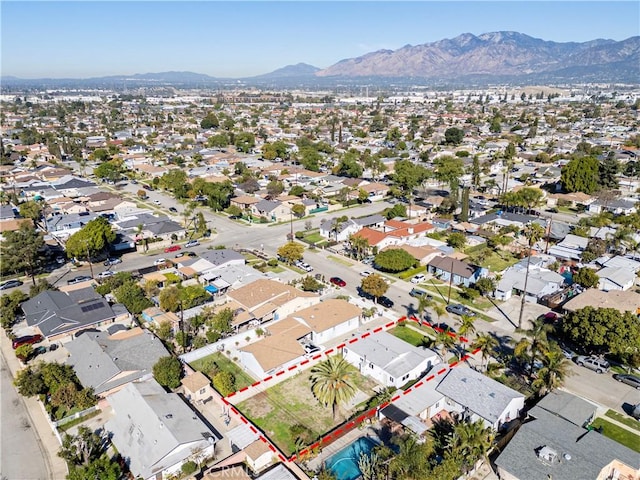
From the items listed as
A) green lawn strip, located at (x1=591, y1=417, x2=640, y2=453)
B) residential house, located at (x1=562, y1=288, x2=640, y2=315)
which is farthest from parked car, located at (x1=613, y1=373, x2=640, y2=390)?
residential house, located at (x1=562, y1=288, x2=640, y2=315)

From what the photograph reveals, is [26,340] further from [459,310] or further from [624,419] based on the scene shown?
[624,419]

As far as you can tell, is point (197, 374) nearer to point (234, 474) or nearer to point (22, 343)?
point (234, 474)

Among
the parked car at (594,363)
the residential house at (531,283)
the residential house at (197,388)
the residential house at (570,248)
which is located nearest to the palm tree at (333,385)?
the residential house at (197,388)

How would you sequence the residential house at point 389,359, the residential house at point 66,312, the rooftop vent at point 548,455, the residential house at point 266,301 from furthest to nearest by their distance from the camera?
the residential house at point 266,301
the residential house at point 66,312
the residential house at point 389,359
the rooftop vent at point 548,455

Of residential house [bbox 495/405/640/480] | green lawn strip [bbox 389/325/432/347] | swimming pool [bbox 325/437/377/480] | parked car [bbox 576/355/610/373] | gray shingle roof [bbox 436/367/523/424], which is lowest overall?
green lawn strip [bbox 389/325/432/347]

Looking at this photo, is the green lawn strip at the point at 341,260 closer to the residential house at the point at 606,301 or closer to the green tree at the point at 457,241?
the green tree at the point at 457,241

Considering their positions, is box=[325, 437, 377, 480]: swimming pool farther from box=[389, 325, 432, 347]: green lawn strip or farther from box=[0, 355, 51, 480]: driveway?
box=[0, 355, 51, 480]: driveway
